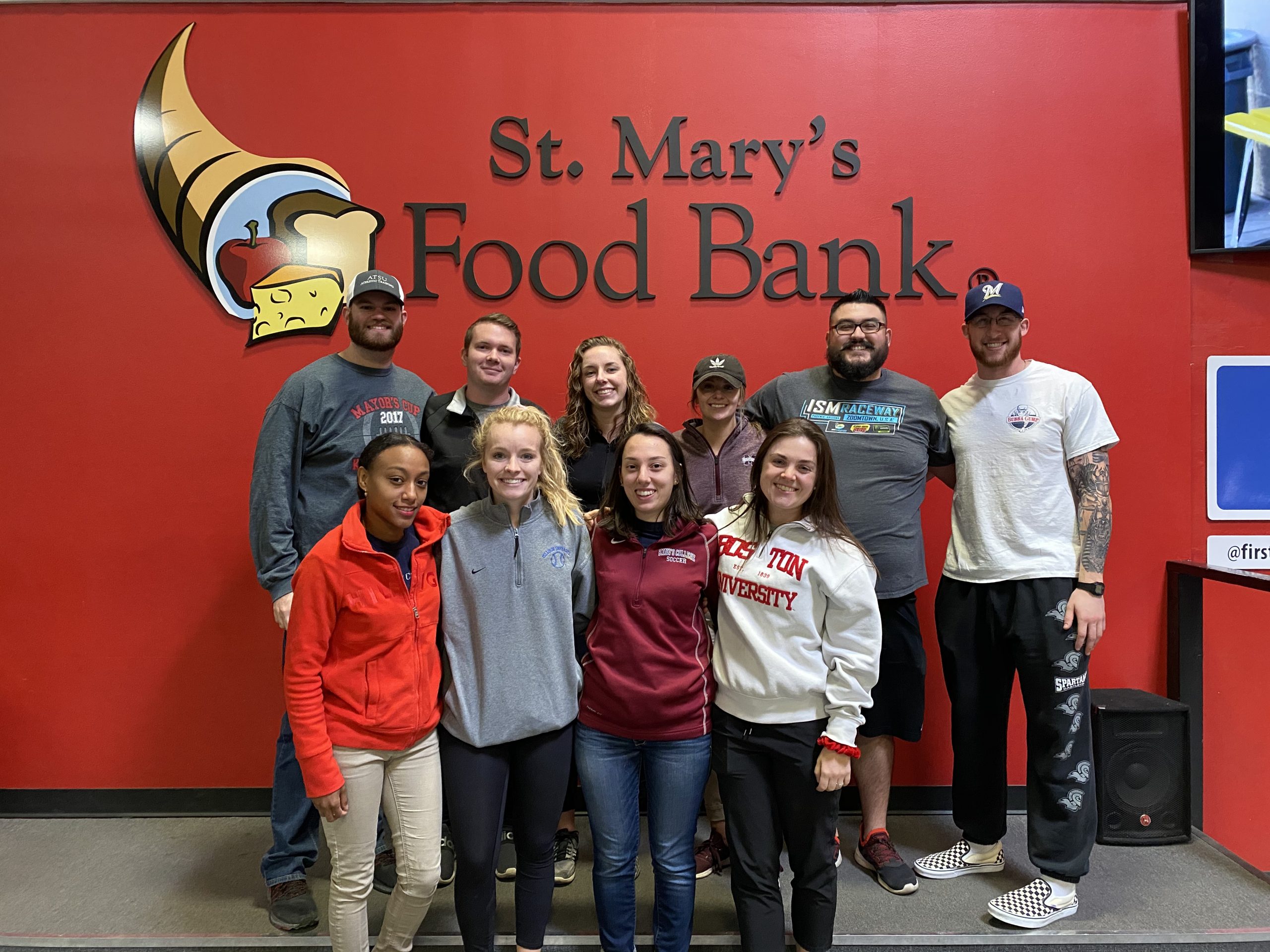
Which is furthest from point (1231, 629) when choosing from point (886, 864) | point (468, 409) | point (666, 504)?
point (468, 409)

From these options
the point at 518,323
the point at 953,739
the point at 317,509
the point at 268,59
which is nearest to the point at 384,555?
the point at 317,509

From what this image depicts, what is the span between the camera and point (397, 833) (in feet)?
5.74

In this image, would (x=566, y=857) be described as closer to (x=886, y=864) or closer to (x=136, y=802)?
(x=886, y=864)

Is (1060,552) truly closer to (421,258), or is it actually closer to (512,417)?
(512,417)

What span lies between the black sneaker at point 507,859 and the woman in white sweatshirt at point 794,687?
2.88ft

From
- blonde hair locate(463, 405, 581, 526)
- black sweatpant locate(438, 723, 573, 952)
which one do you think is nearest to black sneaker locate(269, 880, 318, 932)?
black sweatpant locate(438, 723, 573, 952)

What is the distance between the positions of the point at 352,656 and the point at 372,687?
3.5 inches

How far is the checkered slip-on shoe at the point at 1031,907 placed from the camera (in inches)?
82.1

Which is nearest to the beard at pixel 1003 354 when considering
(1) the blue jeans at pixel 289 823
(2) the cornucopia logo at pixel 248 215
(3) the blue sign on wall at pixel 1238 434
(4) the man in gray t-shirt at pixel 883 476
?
(4) the man in gray t-shirt at pixel 883 476

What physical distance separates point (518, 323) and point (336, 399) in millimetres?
853

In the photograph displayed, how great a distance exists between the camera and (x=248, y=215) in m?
2.81

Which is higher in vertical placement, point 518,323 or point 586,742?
point 518,323

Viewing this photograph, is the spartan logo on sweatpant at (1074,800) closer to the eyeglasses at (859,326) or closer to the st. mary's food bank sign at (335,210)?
the eyeglasses at (859,326)

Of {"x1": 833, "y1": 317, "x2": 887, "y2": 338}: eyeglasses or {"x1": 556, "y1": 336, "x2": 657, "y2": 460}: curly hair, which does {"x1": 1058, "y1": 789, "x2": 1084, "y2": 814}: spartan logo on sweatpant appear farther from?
{"x1": 556, "y1": 336, "x2": 657, "y2": 460}: curly hair
